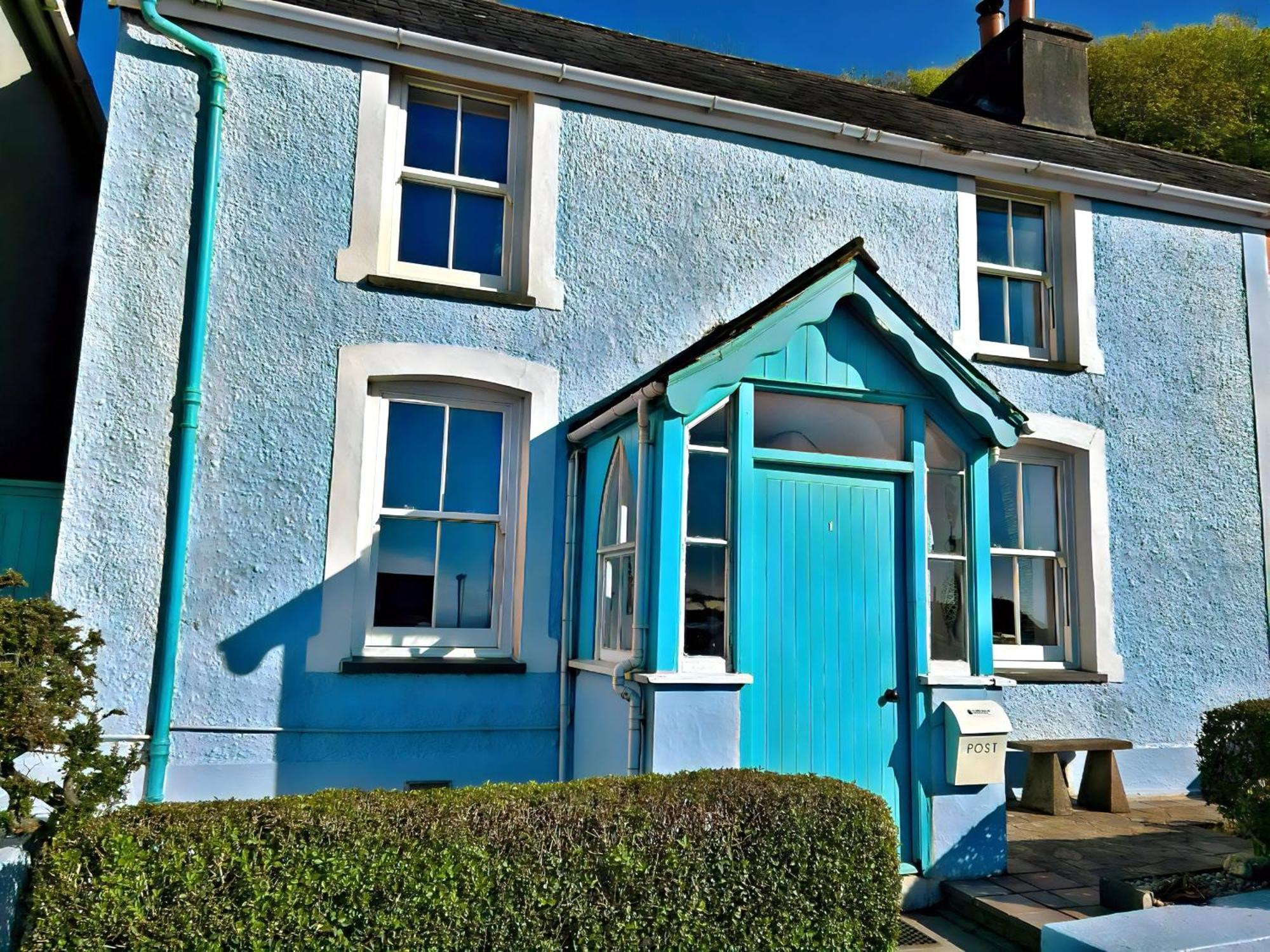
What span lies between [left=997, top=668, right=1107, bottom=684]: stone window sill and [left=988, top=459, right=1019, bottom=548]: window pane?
110cm

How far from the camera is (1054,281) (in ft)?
30.0

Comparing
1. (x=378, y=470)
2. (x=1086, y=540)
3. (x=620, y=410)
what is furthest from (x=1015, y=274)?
(x=378, y=470)

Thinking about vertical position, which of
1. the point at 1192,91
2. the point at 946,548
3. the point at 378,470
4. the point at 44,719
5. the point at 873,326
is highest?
the point at 1192,91

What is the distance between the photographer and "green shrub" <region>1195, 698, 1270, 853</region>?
5445mm

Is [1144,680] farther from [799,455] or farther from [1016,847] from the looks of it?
[799,455]

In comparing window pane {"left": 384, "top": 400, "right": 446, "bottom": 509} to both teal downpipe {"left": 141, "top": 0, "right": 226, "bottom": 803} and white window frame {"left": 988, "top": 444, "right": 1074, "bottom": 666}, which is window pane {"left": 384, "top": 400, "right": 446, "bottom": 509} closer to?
teal downpipe {"left": 141, "top": 0, "right": 226, "bottom": 803}

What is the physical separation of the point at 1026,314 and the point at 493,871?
7.38 metres

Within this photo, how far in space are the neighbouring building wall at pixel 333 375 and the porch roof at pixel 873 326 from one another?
1.73m

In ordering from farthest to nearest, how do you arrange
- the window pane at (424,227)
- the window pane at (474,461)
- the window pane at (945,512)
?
the window pane at (424,227)
the window pane at (474,461)
the window pane at (945,512)

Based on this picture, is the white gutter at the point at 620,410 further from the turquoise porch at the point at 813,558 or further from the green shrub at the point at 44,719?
the green shrub at the point at 44,719

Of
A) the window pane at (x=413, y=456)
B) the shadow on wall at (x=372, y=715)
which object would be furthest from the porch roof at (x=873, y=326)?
the shadow on wall at (x=372, y=715)

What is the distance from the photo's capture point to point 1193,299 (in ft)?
30.9

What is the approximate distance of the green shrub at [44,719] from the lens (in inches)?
157

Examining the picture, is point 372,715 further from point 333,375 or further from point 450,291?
point 450,291
